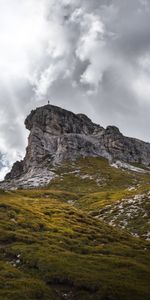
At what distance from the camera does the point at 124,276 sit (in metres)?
52.0

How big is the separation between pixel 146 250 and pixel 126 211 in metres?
51.2

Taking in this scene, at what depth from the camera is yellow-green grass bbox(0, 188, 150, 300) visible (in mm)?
45656

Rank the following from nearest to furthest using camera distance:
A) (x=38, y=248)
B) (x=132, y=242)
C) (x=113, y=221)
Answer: (x=38, y=248) → (x=132, y=242) → (x=113, y=221)

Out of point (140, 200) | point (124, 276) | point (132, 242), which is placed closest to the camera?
point (124, 276)

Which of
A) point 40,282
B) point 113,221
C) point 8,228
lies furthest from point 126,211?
point 40,282

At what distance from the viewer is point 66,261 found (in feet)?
182

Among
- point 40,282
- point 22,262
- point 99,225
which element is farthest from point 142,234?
point 40,282

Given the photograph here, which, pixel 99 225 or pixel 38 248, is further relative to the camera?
pixel 99 225

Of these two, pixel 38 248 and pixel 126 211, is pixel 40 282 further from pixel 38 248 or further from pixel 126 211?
pixel 126 211

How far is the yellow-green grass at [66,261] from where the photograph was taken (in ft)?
150

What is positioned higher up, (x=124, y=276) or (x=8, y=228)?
(x=8, y=228)

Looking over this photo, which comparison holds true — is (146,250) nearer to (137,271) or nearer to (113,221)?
(137,271)

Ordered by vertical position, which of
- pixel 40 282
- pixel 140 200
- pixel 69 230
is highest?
pixel 140 200

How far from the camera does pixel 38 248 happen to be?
61.4 meters
